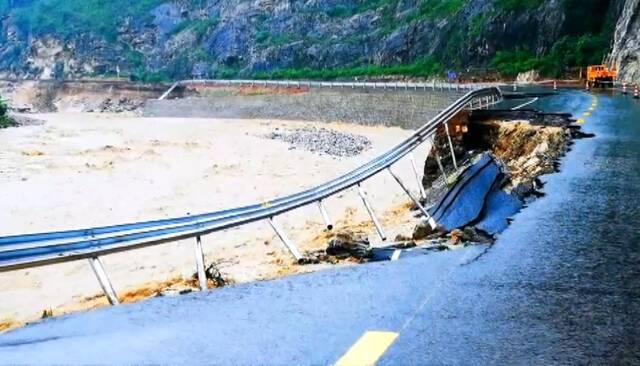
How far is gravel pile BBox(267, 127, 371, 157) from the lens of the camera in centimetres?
3612

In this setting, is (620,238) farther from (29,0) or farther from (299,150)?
(29,0)

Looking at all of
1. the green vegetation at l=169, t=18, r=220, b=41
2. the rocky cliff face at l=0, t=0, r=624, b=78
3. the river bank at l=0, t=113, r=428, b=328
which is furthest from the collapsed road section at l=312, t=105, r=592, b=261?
the green vegetation at l=169, t=18, r=220, b=41

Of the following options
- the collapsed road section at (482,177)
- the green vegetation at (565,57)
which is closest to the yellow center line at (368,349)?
the collapsed road section at (482,177)

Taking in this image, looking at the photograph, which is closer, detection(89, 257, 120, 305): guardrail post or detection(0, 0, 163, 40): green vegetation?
detection(89, 257, 120, 305): guardrail post

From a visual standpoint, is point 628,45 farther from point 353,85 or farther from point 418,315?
point 418,315

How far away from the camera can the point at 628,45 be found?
4294 centimetres

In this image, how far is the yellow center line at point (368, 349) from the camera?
16.2 ft

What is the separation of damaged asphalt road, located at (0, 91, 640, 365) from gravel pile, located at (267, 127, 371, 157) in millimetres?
26614

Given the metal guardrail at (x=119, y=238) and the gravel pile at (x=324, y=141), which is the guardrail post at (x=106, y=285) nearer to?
the metal guardrail at (x=119, y=238)

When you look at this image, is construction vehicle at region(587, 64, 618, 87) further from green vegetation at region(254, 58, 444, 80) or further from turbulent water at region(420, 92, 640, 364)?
turbulent water at region(420, 92, 640, 364)

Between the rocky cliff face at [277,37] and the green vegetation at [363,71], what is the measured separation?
1349mm

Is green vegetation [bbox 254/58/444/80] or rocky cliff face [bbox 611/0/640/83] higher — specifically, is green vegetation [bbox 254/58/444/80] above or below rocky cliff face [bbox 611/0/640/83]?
below

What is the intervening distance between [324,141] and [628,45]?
21.1 metres

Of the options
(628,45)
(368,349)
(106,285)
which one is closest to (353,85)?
(628,45)
